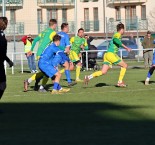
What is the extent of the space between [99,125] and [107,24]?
48.7 m

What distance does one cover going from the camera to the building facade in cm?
6644

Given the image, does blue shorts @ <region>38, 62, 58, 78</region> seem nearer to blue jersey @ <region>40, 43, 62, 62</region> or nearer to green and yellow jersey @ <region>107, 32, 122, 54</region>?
blue jersey @ <region>40, 43, 62, 62</region>

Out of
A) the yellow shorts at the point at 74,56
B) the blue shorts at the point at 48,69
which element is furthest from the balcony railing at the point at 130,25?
the blue shorts at the point at 48,69

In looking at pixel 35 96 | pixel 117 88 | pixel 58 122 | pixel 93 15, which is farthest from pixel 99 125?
pixel 93 15

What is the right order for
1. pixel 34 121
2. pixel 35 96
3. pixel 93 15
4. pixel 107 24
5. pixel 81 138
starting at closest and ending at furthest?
pixel 81 138, pixel 34 121, pixel 35 96, pixel 107 24, pixel 93 15

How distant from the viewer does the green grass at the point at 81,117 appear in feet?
38.8

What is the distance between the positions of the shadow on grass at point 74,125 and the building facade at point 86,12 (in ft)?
159

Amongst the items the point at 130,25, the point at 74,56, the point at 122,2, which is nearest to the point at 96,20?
the point at 122,2

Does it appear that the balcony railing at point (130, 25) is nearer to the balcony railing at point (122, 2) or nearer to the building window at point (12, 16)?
the balcony railing at point (122, 2)

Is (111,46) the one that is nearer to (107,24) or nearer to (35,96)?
(35,96)

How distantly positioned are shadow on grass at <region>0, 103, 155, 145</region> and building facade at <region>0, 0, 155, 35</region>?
48.4 metres

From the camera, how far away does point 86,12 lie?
70125 mm

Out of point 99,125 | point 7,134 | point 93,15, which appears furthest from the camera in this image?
point 93,15

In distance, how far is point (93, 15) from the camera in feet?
227
